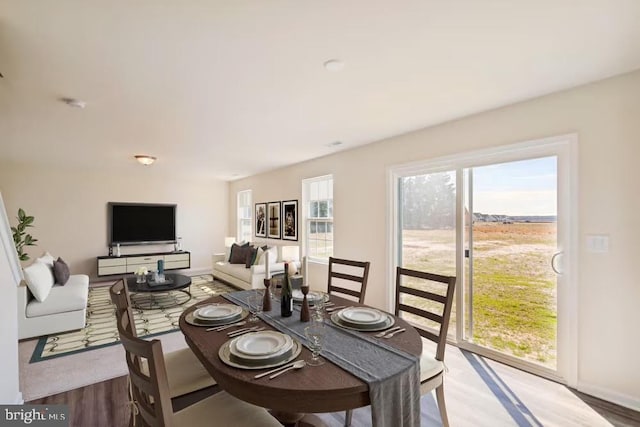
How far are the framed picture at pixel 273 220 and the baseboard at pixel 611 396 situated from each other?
5.05 meters

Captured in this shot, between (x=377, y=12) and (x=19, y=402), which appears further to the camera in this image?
(x=19, y=402)

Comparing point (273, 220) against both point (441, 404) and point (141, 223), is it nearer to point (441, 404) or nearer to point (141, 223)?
point (141, 223)

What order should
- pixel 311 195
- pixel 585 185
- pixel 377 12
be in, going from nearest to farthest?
pixel 377 12
pixel 585 185
pixel 311 195

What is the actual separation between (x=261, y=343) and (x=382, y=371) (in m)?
0.58

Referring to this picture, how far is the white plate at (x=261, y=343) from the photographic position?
133 centimetres

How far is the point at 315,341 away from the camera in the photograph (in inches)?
55.3

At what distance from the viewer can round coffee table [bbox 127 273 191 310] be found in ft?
14.8

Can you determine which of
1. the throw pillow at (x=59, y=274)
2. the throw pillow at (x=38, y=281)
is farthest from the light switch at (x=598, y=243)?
the throw pillow at (x=59, y=274)

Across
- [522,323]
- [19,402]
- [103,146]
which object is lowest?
[19,402]

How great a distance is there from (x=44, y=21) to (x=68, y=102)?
1.32 metres

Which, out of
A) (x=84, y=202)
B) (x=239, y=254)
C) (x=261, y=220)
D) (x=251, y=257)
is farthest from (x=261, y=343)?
(x=84, y=202)

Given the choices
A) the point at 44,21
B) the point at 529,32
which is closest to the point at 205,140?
the point at 44,21

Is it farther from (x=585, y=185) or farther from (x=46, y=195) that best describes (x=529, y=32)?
(x=46, y=195)

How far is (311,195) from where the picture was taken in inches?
219
